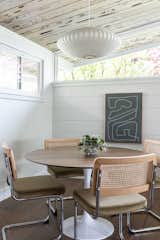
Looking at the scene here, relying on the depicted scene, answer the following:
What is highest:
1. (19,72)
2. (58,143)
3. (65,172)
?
(19,72)

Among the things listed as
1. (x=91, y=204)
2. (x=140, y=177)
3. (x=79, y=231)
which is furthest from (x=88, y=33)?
(x=79, y=231)

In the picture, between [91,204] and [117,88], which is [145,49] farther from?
[91,204]

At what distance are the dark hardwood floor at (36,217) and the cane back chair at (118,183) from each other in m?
0.56

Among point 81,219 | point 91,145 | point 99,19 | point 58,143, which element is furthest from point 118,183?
point 99,19

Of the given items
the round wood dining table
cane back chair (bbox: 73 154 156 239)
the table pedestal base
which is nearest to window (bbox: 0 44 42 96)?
the round wood dining table

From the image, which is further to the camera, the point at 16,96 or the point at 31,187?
the point at 16,96

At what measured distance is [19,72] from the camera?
3680mm

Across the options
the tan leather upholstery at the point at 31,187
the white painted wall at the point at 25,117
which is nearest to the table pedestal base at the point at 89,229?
the tan leather upholstery at the point at 31,187

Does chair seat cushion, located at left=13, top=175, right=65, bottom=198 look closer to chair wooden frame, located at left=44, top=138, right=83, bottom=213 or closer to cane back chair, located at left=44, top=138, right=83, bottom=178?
cane back chair, located at left=44, top=138, right=83, bottom=178

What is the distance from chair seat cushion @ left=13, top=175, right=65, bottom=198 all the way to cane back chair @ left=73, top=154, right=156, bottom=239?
0.37m

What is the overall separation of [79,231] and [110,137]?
75.1 inches

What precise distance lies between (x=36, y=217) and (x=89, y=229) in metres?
0.66

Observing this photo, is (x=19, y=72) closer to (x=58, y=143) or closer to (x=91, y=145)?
(x=58, y=143)

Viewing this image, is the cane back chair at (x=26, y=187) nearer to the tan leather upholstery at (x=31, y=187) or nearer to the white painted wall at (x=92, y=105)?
the tan leather upholstery at (x=31, y=187)
